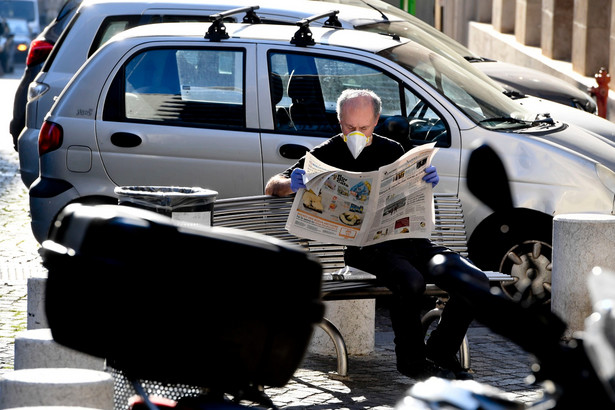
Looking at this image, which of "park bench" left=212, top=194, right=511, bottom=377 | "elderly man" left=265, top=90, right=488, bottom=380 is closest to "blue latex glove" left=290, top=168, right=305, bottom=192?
"elderly man" left=265, top=90, right=488, bottom=380

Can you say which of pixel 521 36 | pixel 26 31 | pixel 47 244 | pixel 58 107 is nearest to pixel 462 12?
pixel 521 36

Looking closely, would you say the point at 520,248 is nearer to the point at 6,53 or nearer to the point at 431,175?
the point at 431,175

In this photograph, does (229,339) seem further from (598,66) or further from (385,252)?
(598,66)

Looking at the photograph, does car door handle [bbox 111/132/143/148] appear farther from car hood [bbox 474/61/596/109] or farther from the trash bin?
car hood [bbox 474/61/596/109]

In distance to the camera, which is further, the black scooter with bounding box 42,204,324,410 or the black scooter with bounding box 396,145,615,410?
the black scooter with bounding box 42,204,324,410

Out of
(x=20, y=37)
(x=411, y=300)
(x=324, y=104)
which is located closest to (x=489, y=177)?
(x=324, y=104)

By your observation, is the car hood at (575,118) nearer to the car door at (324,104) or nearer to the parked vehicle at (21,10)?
the car door at (324,104)

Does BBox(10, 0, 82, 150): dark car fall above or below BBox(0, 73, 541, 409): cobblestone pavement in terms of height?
above

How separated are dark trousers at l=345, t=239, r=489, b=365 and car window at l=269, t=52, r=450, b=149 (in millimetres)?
1575

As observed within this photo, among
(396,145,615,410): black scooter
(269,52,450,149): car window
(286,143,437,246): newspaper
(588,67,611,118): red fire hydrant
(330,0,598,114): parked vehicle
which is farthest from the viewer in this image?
(588,67,611,118): red fire hydrant

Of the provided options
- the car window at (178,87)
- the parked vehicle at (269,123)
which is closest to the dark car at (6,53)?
the parked vehicle at (269,123)

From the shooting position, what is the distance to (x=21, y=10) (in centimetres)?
4016

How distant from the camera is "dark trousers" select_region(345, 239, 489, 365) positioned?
5.20 meters

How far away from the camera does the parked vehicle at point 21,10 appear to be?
131 feet
